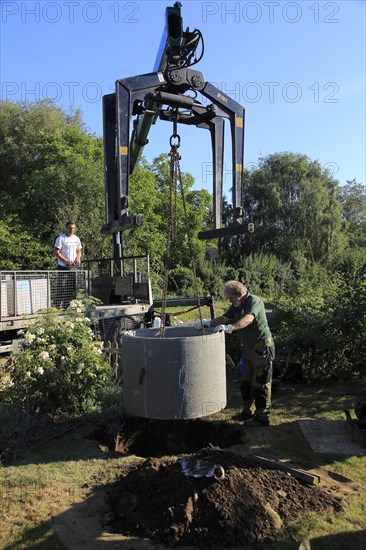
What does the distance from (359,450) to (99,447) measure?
2.58m

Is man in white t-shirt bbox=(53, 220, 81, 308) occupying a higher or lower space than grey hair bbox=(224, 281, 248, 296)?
higher

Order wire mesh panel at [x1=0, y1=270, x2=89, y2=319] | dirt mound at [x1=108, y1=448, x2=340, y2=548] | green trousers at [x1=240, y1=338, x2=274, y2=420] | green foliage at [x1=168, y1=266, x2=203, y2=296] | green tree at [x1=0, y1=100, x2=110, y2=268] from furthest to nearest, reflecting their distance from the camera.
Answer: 1. green foliage at [x1=168, y1=266, x2=203, y2=296]
2. green tree at [x1=0, y1=100, x2=110, y2=268]
3. wire mesh panel at [x1=0, y1=270, x2=89, y2=319]
4. green trousers at [x1=240, y1=338, x2=274, y2=420]
5. dirt mound at [x1=108, y1=448, x2=340, y2=548]

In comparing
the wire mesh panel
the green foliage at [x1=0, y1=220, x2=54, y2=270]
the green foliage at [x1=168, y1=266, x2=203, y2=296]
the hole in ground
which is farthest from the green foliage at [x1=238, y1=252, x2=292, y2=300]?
the hole in ground

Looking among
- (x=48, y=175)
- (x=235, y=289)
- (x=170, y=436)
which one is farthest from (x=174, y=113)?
(x=48, y=175)

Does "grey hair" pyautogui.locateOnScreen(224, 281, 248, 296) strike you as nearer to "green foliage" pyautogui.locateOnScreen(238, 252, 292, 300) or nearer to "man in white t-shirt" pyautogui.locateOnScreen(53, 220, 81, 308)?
"man in white t-shirt" pyautogui.locateOnScreen(53, 220, 81, 308)

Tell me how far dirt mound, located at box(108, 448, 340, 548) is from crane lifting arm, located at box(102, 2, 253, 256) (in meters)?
2.95

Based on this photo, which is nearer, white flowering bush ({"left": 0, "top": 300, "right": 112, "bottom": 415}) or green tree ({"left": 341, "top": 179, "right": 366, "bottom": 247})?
white flowering bush ({"left": 0, "top": 300, "right": 112, "bottom": 415})

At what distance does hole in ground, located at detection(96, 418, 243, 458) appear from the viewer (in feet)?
17.4

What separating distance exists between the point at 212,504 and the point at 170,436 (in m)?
2.39

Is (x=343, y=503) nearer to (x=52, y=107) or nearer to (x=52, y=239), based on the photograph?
(x=52, y=239)

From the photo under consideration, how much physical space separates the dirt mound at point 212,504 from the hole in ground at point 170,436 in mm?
1429

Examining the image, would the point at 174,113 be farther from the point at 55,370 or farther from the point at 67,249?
the point at 67,249

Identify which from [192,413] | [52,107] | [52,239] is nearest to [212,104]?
[192,413]

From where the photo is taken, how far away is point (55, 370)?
5188 mm
